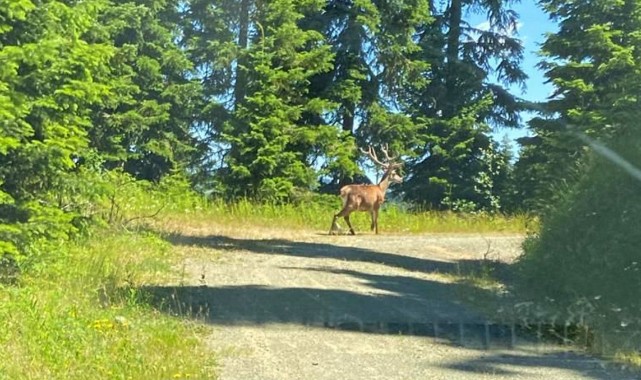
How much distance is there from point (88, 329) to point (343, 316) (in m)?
3.40

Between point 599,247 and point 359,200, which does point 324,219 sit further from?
point 599,247

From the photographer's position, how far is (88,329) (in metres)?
9.30

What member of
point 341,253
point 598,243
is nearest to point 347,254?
point 341,253

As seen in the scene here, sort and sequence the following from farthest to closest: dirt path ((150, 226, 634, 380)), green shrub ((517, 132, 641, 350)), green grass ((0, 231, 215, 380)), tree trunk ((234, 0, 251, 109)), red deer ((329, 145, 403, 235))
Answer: tree trunk ((234, 0, 251, 109)) → red deer ((329, 145, 403, 235)) → green shrub ((517, 132, 641, 350)) → dirt path ((150, 226, 634, 380)) → green grass ((0, 231, 215, 380))

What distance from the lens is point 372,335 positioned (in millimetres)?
10758

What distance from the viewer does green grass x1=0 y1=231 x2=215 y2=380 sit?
816 cm

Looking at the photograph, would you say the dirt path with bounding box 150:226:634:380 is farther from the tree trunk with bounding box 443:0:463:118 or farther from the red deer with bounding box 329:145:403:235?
the tree trunk with bounding box 443:0:463:118

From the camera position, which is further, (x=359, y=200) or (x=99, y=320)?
(x=359, y=200)

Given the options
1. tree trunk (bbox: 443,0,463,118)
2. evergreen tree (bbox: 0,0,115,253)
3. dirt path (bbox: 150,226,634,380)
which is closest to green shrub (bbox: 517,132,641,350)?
dirt path (bbox: 150,226,634,380)

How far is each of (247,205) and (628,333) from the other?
1673 cm

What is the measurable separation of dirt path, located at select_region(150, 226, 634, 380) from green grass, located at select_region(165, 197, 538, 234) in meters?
5.57

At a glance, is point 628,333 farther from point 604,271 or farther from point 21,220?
point 21,220

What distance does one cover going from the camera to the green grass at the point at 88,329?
816 cm

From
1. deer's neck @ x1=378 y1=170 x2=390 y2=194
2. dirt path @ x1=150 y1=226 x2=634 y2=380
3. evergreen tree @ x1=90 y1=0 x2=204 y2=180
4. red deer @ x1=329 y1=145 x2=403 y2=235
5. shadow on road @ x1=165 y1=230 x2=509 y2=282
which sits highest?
evergreen tree @ x1=90 y1=0 x2=204 y2=180
